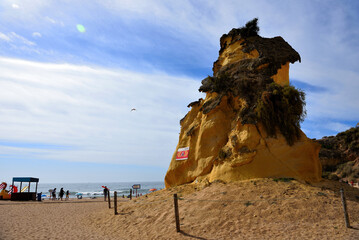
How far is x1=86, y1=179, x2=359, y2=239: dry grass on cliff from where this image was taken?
26.5ft

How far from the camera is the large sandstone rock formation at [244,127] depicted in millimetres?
11773

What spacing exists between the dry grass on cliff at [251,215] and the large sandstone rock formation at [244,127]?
3.11 feet

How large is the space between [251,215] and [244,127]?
481 centimetres

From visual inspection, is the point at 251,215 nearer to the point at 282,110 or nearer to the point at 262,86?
the point at 282,110

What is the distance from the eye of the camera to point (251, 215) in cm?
904

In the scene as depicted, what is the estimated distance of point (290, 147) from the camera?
38.7 ft

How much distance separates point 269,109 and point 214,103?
3.55 meters

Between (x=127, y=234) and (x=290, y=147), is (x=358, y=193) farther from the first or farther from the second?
(x=127, y=234)

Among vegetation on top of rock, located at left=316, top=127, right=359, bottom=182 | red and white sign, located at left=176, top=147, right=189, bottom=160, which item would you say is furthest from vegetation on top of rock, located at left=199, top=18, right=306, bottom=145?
vegetation on top of rock, located at left=316, top=127, right=359, bottom=182

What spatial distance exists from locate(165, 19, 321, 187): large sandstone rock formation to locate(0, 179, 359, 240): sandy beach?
942mm

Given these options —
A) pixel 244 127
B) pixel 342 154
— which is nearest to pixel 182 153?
pixel 244 127

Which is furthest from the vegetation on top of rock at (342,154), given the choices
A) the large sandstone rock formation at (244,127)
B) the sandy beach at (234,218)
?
the sandy beach at (234,218)

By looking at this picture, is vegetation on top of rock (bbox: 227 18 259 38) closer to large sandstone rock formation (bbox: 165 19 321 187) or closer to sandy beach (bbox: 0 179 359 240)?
large sandstone rock formation (bbox: 165 19 321 187)

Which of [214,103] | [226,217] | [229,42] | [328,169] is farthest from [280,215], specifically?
[328,169]
